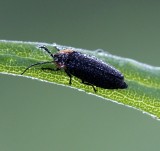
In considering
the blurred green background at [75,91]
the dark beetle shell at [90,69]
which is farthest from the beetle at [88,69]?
A: the blurred green background at [75,91]

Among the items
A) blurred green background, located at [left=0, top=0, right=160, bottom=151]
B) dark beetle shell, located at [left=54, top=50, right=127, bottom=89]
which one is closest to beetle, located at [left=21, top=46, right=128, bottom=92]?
dark beetle shell, located at [left=54, top=50, right=127, bottom=89]

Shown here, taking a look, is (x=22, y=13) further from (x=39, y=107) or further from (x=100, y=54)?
(x=100, y=54)

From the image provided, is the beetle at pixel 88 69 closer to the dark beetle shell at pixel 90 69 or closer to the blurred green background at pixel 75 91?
the dark beetle shell at pixel 90 69

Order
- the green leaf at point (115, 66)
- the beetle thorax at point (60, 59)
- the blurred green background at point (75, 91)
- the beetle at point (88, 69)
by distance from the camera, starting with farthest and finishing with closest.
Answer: the blurred green background at point (75, 91) < the beetle thorax at point (60, 59) < the beetle at point (88, 69) < the green leaf at point (115, 66)

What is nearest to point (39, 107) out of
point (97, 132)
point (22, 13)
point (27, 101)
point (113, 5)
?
point (27, 101)

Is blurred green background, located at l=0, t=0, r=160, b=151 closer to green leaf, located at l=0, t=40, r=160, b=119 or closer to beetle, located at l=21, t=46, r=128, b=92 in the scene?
beetle, located at l=21, t=46, r=128, b=92

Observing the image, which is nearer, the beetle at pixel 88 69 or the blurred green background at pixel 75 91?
the beetle at pixel 88 69
